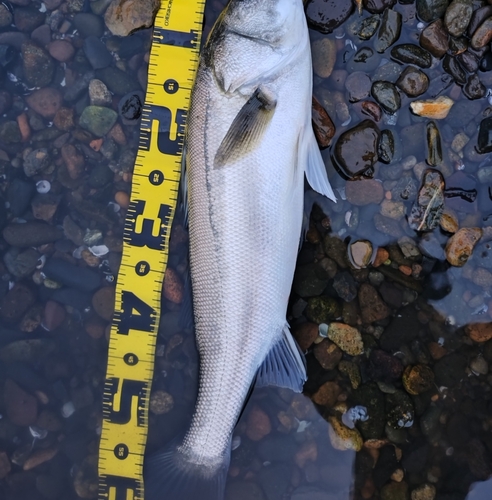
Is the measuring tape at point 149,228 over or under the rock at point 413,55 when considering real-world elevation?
under

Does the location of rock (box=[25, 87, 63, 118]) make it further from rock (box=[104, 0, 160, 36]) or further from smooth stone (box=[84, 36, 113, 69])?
rock (box=[104, 0, 160, 36])

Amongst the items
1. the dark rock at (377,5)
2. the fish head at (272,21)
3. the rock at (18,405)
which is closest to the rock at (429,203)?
the dark rock at (377,5)

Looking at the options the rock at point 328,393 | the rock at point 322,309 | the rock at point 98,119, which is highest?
the rock at point 98,119

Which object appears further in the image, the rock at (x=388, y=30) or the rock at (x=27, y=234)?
the rock at (x=27, y=234)

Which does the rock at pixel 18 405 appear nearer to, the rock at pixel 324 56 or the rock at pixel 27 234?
the rock at pixel 27 234

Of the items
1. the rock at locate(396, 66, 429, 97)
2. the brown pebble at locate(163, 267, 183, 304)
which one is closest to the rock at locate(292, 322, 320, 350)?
the brown pebble at locate(163, 267, 183, 304)
